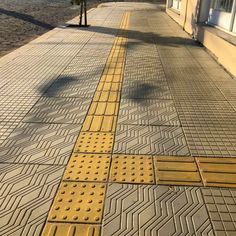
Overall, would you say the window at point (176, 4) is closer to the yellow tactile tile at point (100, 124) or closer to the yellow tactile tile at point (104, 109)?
the yellow tactile tile at point (104, 109)

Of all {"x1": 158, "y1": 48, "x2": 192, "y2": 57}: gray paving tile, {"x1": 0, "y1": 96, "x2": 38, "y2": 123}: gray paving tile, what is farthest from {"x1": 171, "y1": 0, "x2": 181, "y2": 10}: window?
{"x1": 0, "y1": 96, "x2": 38, "y2": 123}: gray paving tile

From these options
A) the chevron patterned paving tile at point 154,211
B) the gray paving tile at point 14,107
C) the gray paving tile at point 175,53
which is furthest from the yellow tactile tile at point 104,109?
the gray paving tile at point 175,53

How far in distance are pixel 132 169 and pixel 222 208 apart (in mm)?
1201

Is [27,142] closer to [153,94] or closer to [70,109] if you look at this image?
[70,109]

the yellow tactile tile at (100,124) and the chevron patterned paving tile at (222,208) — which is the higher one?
the yellow tactile tile at (100,124)

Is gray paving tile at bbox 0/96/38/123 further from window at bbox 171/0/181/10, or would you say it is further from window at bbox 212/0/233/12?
window at bbox 171/0/181/10

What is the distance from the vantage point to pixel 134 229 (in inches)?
122

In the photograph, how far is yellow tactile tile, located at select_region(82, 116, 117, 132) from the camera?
5.05 metres

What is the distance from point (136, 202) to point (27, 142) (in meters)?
2.01

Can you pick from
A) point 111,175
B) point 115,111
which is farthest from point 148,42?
point 111,175

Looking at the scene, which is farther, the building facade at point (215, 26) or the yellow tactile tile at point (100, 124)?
the building facade at point (215, 26)

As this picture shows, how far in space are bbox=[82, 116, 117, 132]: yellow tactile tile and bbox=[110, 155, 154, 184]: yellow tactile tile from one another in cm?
85

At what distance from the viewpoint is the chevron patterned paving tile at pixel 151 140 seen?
14.6 ft

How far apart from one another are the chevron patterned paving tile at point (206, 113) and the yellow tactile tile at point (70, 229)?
9.16 feet
